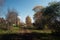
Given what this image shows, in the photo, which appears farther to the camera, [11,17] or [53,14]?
[11,17]

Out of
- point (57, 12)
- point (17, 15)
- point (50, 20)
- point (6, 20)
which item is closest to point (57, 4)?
point (57, 12)

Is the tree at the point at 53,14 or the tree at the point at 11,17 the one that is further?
the tree at the point at 11,17

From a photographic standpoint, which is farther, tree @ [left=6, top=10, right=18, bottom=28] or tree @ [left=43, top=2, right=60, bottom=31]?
tree @ [left=6, top=10, right=18, bottom=28]

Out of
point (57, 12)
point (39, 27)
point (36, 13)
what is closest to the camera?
point (57, 12)

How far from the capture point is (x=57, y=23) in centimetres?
1802

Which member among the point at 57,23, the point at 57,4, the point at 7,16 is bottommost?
the point at 57,23

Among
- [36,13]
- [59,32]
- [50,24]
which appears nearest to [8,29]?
[50,24]

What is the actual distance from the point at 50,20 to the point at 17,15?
6051 mm

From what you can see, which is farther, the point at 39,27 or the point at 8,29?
the point at 39,27

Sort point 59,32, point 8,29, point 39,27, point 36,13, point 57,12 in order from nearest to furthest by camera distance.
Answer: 1. point 59,32
2. point 57,12
3. point 8,29
4. point 39,27
5. point 36,13

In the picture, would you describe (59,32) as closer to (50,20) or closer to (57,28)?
(57,28)

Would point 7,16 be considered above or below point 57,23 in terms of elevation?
above

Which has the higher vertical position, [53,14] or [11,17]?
[53,14]

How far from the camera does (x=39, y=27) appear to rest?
26219mm
